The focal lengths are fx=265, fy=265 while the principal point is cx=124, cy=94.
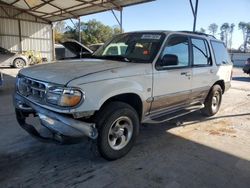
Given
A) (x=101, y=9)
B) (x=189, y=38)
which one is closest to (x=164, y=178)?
(x=189, y=38)

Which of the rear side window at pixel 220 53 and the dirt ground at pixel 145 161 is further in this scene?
the rear side window at pixel 220 53

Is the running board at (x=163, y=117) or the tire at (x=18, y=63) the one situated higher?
the tire at (x=18, y=63)

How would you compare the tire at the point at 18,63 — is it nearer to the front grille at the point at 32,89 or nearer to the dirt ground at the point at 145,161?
the dirt ground at the point at 145,161

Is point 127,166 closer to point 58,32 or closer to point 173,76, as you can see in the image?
point 173,76

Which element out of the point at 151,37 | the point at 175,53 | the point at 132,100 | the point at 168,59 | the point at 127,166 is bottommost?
the point at 127,166

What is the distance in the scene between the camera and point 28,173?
A: 342 centimetres

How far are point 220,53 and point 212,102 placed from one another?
121 cm

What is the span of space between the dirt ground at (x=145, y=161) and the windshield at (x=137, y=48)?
1478 mm

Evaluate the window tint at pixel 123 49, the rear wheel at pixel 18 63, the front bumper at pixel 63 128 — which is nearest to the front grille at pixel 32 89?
the front bumper at pixel 63 128

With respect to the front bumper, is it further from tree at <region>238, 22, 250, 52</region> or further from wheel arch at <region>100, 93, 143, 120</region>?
tree at <region>238, 22, 250, 52</region>

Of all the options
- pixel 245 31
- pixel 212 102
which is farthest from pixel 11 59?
pixel 245 31

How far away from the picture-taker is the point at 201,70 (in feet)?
17.9

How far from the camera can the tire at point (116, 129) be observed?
11.5 ft

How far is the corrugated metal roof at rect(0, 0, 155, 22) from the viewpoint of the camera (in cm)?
1653
